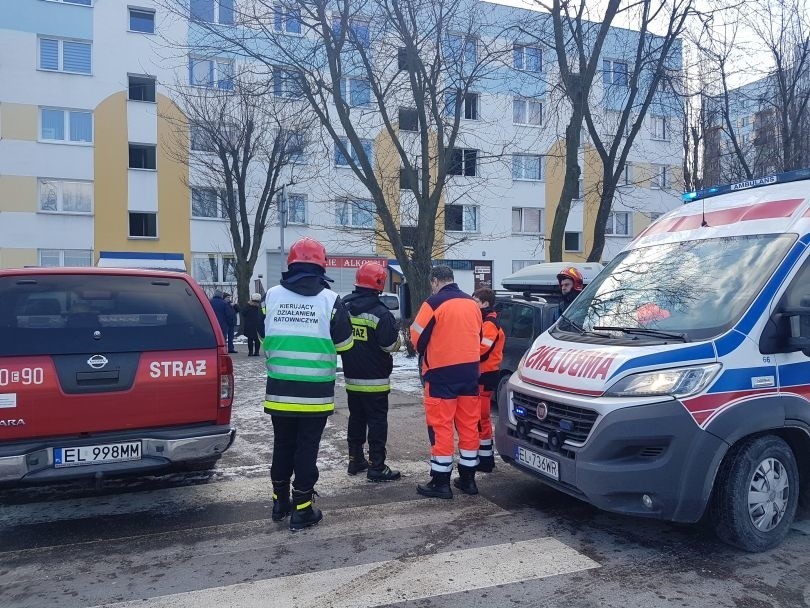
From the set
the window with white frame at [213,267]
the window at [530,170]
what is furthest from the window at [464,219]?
the window with white frame at [213,267]

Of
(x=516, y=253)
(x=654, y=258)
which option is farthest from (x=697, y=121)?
(x=654, y=258)

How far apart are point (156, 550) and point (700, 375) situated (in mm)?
3646

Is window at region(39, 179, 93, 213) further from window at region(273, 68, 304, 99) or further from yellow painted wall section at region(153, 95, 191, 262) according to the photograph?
window at region(273, 68, 304, 99)

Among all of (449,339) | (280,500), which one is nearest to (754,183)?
(449,339)

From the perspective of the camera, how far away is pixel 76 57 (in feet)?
87.8

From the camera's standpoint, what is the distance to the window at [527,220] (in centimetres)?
3316

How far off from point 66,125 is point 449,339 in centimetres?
2651

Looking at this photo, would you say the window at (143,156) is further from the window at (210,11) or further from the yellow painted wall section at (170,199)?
the window at (210,11)

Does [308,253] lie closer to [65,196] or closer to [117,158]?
[117,158]

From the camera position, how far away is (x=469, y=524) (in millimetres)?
4781

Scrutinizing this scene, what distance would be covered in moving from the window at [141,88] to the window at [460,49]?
58.3ft

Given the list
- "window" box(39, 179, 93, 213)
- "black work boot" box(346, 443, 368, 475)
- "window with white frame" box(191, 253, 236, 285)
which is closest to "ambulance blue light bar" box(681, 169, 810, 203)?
"black work boot" box(346, 443, 368, 475)

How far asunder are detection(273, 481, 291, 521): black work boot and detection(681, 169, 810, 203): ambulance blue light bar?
419 cm

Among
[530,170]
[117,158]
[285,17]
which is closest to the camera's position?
[285,17]
